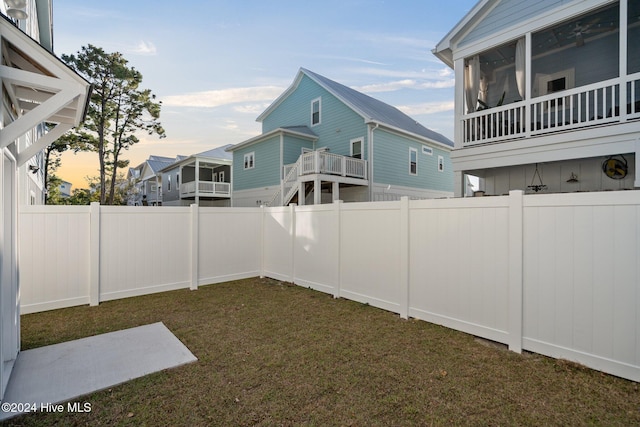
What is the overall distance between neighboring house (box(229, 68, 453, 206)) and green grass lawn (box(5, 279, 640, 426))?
787 cm

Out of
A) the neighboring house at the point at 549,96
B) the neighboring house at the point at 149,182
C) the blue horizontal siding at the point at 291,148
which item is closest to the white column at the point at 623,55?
the neighboring house at the point at 549,96

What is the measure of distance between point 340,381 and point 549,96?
6785 millimetres

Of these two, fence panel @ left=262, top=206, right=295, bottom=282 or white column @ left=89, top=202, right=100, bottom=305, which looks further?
fence panel @ left=262, top=206, right=295, bottom=282

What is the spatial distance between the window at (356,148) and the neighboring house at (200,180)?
26.8 ft

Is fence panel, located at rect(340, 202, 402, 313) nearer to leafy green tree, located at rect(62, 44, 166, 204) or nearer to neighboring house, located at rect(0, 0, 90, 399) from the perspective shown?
neighboring house, located at rect(0, 0, 90, 399)

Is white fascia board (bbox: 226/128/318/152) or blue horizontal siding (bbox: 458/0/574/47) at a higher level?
blue horizontal siding (bbox: 458/0/574/47)

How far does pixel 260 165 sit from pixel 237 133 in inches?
257

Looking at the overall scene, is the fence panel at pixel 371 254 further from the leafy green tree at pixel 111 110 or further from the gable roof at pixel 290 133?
the leafy green tree at pixel 111 110

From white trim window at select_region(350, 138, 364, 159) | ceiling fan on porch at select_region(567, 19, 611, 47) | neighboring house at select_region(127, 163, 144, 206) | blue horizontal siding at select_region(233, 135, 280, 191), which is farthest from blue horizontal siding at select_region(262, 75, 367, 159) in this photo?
neighboring house at select_region(127, 163, 144, 206)

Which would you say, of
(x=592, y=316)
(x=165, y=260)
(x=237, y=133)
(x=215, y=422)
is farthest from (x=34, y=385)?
(x=237, y=133)

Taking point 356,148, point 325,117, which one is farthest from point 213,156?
point 356,148

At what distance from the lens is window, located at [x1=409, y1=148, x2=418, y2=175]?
50.6 ft

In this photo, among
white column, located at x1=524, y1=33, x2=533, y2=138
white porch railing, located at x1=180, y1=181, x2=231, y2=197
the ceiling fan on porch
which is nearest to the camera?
white column, located at x1=524, y1=33, x2=533, y2=138

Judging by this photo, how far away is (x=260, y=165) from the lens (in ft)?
52.5
